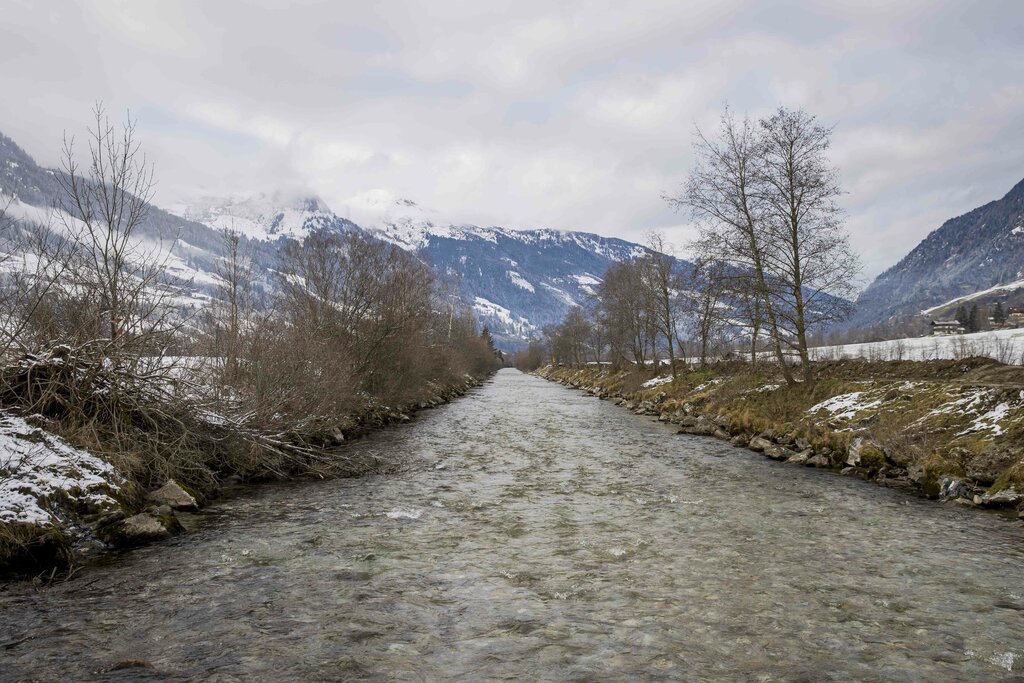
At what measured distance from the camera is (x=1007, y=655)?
5.94 meters

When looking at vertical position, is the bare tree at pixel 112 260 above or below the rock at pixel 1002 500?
above

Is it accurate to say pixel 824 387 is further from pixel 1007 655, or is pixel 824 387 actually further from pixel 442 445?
pixel 1007 655

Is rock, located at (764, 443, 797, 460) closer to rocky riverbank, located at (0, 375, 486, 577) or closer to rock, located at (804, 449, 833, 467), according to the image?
rock, located at (804, 449, 833, 467)

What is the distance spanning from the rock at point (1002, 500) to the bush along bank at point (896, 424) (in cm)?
2

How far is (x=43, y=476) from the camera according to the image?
9.58 meters

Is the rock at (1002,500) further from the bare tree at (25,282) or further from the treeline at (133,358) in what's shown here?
the bare tree at (25,282)

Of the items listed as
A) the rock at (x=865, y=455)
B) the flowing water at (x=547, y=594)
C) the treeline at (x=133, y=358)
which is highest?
the treeline at (x=133, y=358)

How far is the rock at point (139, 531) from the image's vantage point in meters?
9.62

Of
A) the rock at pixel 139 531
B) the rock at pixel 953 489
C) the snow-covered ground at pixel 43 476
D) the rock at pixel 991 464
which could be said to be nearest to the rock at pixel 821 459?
the rock at pixel 991 464

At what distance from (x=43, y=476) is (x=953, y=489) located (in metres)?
17.3

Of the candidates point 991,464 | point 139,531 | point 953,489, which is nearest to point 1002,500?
point 953,489

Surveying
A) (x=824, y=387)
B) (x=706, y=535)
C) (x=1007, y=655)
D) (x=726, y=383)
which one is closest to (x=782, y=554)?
(x=706, y=535)

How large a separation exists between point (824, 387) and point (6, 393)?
84.4ft

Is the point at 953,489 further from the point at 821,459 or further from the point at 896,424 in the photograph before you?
the point at 896,424
